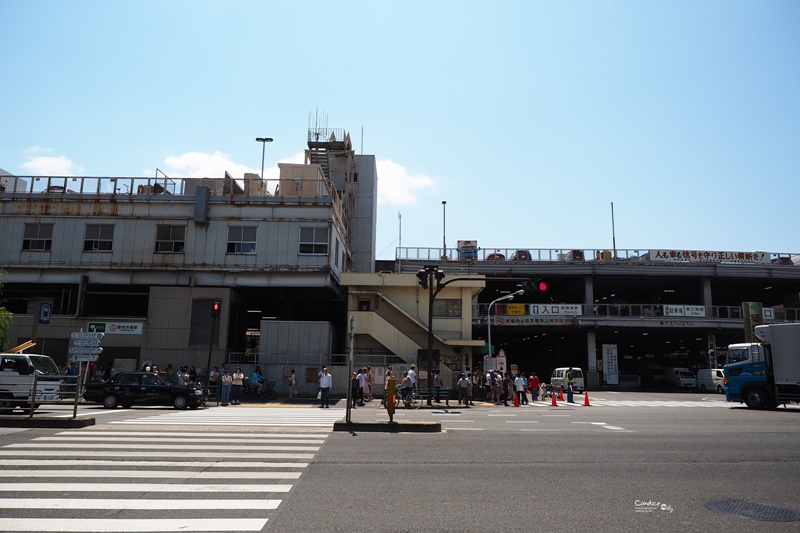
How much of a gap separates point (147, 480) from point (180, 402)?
571 inches

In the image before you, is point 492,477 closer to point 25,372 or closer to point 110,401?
point 25,372

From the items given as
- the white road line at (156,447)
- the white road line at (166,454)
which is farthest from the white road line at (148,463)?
the white road line at (156,447)

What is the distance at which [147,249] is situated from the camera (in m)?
34.4

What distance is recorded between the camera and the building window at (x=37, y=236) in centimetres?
3450

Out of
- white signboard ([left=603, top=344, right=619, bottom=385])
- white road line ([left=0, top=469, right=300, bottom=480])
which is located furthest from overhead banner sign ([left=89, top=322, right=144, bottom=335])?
white signboard ([left=603, top=344, right=619, bottom=385])

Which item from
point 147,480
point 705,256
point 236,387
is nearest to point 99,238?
point 236,387

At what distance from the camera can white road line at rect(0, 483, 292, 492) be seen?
26.3ft

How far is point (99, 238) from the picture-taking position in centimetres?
3453

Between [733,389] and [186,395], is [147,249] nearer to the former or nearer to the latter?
[186,395]

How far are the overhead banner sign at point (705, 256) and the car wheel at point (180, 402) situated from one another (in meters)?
41.5

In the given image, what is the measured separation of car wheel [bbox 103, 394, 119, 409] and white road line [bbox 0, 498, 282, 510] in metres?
16.1

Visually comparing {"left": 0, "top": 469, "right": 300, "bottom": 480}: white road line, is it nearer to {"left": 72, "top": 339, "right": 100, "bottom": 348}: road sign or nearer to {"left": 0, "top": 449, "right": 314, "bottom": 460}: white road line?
{"left": 0, "top": 449, "right": 314, "bottom": 460}: white road line

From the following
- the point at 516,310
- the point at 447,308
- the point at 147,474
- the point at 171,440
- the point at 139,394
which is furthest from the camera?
the point at 516,310

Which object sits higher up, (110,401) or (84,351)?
(84,351)
